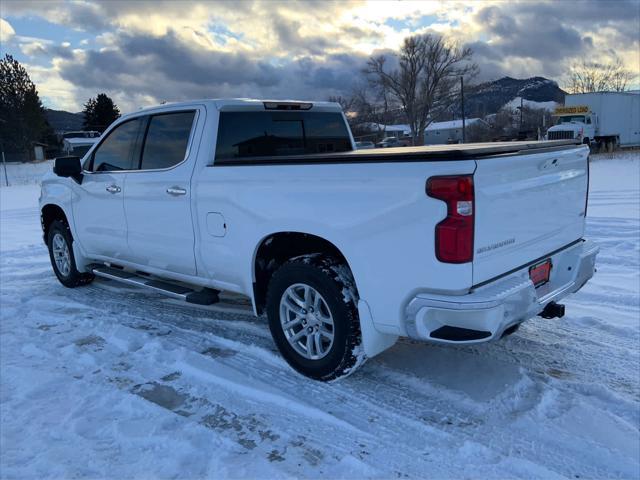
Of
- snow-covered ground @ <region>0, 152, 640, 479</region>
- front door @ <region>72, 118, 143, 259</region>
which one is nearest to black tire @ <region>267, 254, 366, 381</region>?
snow-covered ground @ <region>0, 152, 640, 479</region>

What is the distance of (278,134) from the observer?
4.91 meters

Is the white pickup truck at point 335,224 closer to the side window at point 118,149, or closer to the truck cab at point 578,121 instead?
the side window at point 118,149

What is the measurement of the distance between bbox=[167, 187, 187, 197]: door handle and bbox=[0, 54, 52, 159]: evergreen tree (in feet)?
187

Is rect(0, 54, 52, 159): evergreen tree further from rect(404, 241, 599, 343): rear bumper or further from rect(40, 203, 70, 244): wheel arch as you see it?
rect(404, 241, 599, 343): rear bumper

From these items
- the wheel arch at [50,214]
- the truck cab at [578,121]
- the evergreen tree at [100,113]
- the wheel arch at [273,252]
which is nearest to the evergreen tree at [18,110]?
the evergreen tree at [100,113]

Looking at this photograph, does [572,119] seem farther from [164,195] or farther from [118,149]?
[164,195]

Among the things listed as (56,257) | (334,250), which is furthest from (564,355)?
(56,257)

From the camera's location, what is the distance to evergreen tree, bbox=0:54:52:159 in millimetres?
54188

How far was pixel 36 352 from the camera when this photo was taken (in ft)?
14.4

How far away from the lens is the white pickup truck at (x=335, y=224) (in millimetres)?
2912

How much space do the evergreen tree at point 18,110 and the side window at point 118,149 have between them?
181 feet

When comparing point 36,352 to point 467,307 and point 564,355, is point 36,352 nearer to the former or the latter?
point 467,307

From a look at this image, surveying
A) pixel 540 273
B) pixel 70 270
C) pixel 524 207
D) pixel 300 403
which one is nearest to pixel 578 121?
pixel 70 270

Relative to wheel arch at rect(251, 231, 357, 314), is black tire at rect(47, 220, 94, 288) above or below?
below
